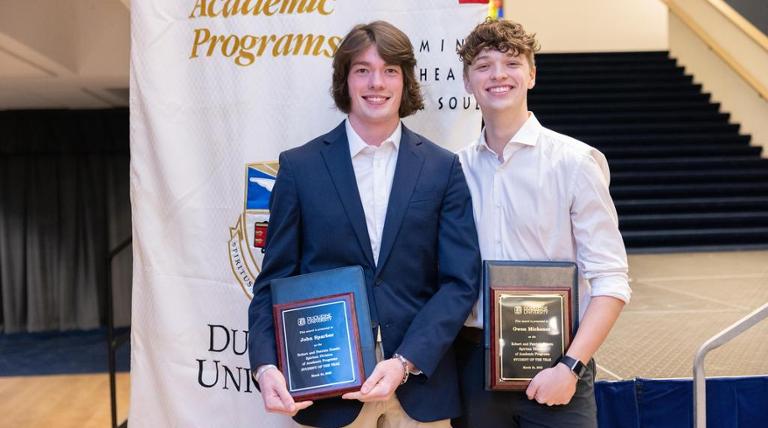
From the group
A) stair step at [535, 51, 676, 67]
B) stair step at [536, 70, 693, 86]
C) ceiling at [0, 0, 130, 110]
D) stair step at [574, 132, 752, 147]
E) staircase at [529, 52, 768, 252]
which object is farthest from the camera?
stair step at [535, 51, 676, 67]

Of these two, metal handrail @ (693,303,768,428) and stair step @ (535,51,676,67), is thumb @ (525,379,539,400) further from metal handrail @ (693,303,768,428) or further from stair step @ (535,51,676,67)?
stair step @ (535,51,676,67)

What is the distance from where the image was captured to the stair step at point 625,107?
28.3ft

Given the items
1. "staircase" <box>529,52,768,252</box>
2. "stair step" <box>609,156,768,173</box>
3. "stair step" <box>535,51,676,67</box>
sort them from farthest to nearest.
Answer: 1. "stair step" <box>535,51,676,67</box>
2. "stair step" <box>609,156,768,173</box>
3. "staircase" <box>529,52,768,252</box>

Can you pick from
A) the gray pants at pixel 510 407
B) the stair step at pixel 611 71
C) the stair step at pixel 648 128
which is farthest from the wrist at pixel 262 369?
the stair step at pixel 611 71

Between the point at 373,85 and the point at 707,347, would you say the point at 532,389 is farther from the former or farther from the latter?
the point at 707,347

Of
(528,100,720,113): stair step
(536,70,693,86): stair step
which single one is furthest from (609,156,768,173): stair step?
(536,70,693,86): stair step

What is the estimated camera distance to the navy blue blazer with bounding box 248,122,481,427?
1479 millimetres

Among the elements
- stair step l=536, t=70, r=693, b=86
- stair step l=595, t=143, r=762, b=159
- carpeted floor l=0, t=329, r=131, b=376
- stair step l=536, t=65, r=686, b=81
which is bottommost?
carpeted floor l=0, t=329, r=131, b=376

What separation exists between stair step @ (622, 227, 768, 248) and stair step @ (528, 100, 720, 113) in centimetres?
228

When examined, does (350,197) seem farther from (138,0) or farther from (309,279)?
(138,0)

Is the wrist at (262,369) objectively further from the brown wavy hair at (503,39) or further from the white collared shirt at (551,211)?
the brown wavy hair at (503,39)

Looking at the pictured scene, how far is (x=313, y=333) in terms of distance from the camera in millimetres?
1426

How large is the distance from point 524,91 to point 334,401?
73 centimetres

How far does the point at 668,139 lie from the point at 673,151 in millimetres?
225
